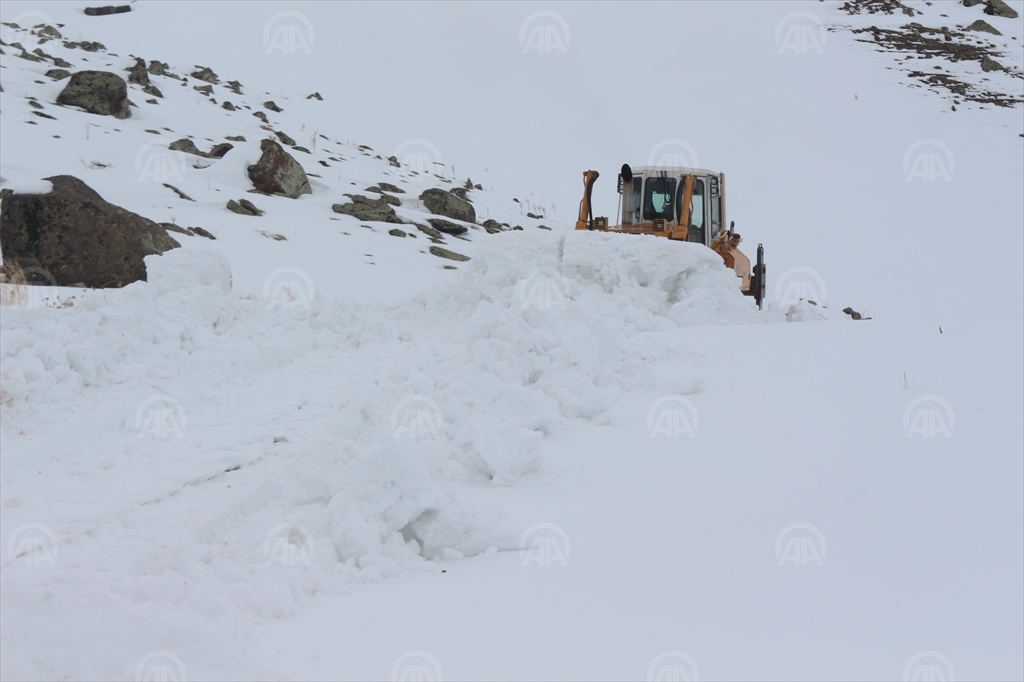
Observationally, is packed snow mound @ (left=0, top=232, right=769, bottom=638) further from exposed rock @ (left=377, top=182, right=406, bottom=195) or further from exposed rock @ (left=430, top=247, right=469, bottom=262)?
exposed rock @ (left=377, top=182, right=406, bottom=195)

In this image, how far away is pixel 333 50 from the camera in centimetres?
3219

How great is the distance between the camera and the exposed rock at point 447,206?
16.6 metres

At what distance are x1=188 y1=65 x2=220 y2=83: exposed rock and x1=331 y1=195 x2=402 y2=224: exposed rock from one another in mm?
11763

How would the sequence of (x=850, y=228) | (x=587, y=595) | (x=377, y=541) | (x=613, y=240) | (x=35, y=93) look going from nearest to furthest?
(x=587, y=595)
(x=377, y=541)
(x=613, y=240)
(x=35, y=93)
(x=850, y=228)

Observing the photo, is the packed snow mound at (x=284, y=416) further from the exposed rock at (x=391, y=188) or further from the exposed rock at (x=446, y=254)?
the exposed rock at (x=391, y=188)

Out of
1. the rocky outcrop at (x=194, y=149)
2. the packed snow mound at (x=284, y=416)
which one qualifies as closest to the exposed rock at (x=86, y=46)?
the rocky outcrop at (x=194, y=149)

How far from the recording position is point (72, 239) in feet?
26.1

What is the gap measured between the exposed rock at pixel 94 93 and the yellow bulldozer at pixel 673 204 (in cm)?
1162

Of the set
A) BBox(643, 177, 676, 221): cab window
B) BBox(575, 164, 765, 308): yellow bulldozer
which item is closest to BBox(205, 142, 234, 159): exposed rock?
BBox(575, 164, 765, 308): yellow bulldozer

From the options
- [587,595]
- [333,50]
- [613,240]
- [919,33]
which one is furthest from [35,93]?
[919,33]

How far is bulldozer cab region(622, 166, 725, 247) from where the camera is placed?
10961 millimetres

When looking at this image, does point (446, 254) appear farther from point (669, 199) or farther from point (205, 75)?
point (205, 75)

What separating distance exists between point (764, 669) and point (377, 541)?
1330mm

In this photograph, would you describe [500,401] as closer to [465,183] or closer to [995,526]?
[995,526]
